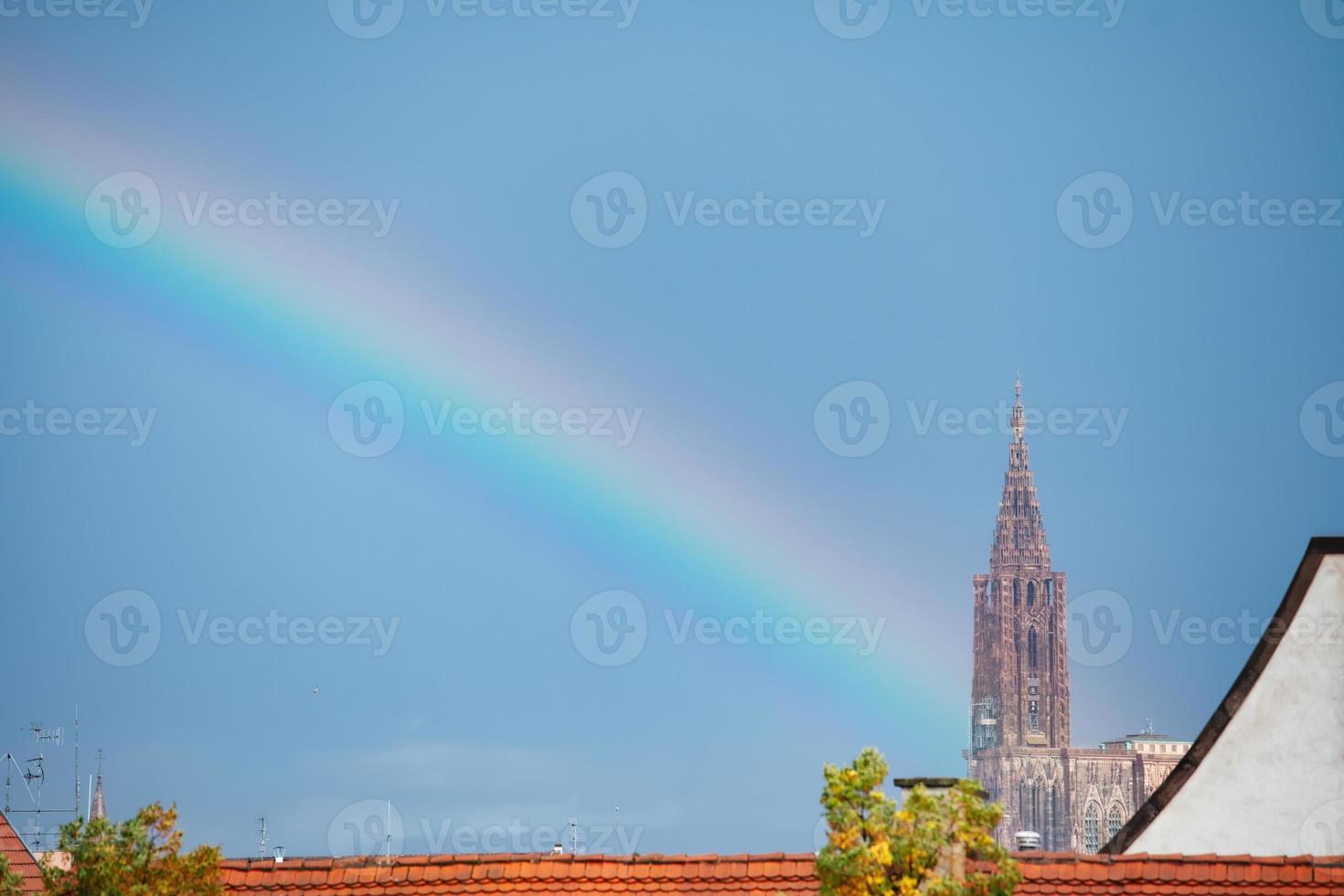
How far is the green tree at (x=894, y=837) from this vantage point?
74.0 ft

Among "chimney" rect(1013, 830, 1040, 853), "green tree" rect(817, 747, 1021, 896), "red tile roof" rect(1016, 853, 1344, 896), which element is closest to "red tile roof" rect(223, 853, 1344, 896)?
"red tile roof" rect(1016, 853, 1344, 896)

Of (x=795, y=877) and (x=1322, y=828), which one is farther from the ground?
(x=1322, y=828)

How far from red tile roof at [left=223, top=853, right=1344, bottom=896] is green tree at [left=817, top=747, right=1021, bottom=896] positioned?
409cm

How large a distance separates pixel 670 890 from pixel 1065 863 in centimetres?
534

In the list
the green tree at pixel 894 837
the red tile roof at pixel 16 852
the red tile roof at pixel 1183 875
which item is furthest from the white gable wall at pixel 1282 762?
the red tile roof at pixel 16 852

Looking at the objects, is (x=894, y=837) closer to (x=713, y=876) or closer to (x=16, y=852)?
(x=713, y=876)

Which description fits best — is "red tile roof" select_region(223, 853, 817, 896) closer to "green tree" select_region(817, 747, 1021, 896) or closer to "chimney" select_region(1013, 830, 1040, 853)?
"green tree" select_region(817, 747, 1021, 896)

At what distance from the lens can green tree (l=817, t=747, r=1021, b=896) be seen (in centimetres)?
2255

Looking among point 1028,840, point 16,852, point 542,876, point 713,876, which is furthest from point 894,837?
point 16,852

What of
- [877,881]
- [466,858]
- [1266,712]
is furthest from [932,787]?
[1266,712]

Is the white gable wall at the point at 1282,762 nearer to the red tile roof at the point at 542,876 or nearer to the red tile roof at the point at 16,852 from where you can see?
the red tile roof at the point at 542,876

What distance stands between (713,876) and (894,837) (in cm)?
521

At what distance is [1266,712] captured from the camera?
32719 millimetres

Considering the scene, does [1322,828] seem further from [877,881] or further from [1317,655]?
[877,881]
